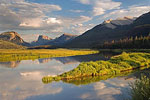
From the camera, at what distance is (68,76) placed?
117 feet

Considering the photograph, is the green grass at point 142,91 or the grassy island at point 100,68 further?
the grassy island at point 100,68

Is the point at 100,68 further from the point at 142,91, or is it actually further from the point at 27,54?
the point at 27,54

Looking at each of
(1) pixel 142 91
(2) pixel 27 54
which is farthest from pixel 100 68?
(2) pixel 27 54

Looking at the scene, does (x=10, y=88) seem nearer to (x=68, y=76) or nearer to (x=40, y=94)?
(x=40, y=94)

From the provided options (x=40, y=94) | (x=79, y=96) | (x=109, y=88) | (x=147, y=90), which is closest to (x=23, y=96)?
(x=40, y=94)

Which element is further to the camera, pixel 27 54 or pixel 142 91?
pixel 27 54

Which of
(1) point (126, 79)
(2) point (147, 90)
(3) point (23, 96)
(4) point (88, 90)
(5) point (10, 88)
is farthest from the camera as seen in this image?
(1) point (126, 79)

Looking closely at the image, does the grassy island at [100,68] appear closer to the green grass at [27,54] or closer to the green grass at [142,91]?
the green grass at [142,91]

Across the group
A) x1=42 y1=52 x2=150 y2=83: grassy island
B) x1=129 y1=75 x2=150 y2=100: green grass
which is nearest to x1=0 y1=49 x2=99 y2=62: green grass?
x1=42 y1=52 x2=150 y2=83: grassy island

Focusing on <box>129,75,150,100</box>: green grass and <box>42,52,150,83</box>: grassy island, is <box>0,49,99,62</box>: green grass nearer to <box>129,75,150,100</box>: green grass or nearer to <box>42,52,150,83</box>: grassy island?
<box>42,52,150,83</box>: grassy island

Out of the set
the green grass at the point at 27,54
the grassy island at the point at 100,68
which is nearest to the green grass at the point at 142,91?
the grassy island at the point at 100,68

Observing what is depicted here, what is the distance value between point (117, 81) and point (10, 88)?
23.7 meters

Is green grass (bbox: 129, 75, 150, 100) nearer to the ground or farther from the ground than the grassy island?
farther from the ground

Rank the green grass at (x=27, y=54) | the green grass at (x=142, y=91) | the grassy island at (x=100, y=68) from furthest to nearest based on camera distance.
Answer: the green grass at (x=27, y=54) → the grassy island at (x=100, y=68) → the green grass at (x=142, y=91)
